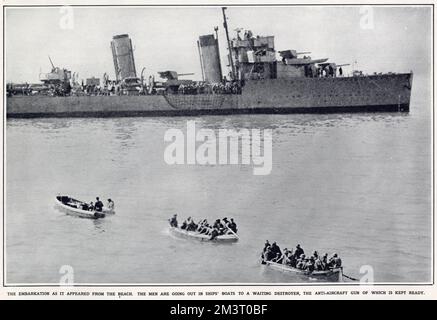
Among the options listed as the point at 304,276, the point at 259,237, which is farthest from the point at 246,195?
the point at 304,276

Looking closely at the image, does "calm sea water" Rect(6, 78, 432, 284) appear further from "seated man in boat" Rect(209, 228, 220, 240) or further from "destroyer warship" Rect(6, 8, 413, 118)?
"destroyer warship" Rect(6, 8, 413, 118)

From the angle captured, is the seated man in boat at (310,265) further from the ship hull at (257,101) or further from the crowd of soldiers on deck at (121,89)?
the crowd of soldiers on deck at (121,89)

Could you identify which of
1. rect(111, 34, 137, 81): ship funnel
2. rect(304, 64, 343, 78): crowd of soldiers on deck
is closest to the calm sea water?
rect(111, 34, 137, 81): ship funnel

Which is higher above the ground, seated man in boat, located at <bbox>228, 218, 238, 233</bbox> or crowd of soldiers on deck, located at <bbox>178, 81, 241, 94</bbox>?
crowd of soldiers on deck, located at <bbox>178, 81, 241, 94</bbox>

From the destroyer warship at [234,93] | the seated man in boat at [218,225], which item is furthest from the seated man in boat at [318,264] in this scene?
the destroyer warship at [234,93]

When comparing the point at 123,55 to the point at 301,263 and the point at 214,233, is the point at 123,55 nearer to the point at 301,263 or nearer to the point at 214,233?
the point at 214,233
